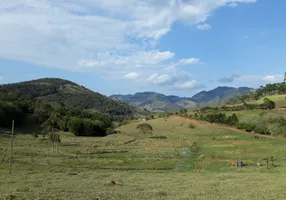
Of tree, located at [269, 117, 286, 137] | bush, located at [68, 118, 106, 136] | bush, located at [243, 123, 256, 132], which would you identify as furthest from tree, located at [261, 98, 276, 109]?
bush, located at [68, 118, 106, 136]

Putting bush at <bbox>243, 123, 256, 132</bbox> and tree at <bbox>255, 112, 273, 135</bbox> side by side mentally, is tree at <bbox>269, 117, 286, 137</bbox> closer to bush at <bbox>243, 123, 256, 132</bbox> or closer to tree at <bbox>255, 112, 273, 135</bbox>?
tree at <bbox>255, 112, 273, 135</bbox>

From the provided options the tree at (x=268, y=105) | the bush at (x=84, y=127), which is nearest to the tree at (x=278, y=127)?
the tree at (x=268, y=105)

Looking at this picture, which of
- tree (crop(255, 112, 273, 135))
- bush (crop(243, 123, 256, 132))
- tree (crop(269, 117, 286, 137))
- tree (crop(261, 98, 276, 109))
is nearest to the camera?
tree (crop(269, 117, 286, 137))

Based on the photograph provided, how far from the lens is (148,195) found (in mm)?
20250

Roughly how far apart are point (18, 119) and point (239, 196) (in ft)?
406

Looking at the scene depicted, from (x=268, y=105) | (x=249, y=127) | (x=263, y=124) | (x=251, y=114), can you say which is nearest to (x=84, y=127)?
(x=249, y=127)

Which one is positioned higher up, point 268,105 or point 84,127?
point 268,105

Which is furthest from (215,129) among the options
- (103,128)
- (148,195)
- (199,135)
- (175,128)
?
(148,195)

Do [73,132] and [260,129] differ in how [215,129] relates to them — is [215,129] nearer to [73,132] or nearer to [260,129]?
[260,129]

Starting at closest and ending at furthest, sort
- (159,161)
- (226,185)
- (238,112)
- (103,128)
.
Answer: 1. (226,185)
2. (159,161)
3. (103,128)
4. (238,112)

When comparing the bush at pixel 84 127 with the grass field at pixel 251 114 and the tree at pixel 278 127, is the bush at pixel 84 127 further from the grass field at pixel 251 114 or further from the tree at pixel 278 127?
the tree at pixel 278 127

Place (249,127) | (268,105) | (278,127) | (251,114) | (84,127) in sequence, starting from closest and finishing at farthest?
(278,127)
(249,127)
(84,127)
(251,114)
(268,105)

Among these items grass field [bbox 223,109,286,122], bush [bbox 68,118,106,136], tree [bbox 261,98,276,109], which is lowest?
bush [bbox 68,118,106,136]

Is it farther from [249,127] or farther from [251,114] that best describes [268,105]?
[249,127]
